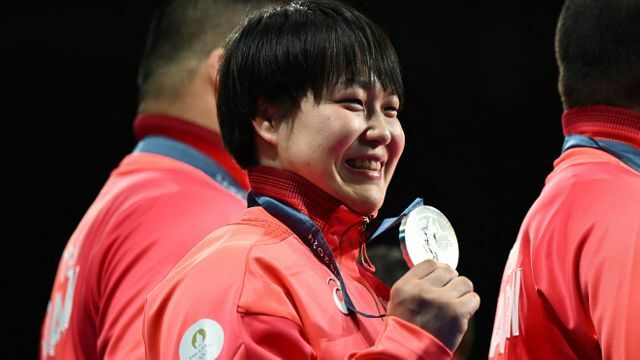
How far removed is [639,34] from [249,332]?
45.1 inches

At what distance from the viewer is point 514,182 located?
437 cm

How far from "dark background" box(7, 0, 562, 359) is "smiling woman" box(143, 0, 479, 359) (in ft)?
8.25

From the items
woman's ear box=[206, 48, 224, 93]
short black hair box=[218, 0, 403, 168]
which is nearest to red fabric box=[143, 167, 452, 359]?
short black hair box=[218, 0, 403, 168]

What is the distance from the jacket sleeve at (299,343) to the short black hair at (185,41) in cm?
133

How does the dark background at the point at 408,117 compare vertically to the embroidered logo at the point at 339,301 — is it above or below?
below

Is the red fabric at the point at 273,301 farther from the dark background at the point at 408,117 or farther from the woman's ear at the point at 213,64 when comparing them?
the dark background at the point at 408,117

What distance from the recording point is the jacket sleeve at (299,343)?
140 cm

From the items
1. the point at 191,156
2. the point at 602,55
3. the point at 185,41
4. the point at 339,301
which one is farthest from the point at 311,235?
the point at 185,41

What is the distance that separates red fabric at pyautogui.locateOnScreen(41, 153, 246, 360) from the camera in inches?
84.2

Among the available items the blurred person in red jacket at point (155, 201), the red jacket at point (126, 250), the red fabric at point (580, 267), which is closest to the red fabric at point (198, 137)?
the blurred person in red jacket at point (155, 201)

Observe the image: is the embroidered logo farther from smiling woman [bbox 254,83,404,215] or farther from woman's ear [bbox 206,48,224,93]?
woman's ear [bbox 206,48,224,93]

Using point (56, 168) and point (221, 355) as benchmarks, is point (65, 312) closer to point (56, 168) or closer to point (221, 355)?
point (221, 355)

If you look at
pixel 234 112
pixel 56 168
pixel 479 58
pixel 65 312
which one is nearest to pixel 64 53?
pixel 56 168

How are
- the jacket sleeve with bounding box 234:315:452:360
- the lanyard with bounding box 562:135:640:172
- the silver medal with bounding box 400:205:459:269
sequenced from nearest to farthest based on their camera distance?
1. the jacket sleeve with bounding box 234:315:452:360
2. the silver medal with bounding box 400:205:459:269
3. the lanyard with bounding box 562:135:640:172
